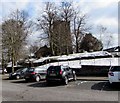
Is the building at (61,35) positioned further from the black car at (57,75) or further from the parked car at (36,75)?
the black car at (57,75)

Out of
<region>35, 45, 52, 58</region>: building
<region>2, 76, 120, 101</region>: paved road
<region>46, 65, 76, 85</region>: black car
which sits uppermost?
<region>35, 45, 52, 58</region>: building

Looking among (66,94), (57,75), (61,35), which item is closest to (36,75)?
(57,75)

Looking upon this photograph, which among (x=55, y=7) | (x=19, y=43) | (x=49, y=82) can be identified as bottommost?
(x=49, y=82)

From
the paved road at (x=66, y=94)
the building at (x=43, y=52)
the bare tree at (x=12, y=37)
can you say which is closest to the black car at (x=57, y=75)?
the paved road at (x=66, y=94)

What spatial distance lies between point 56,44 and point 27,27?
7.00 m

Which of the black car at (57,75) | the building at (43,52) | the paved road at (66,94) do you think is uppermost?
the building at (43,52)

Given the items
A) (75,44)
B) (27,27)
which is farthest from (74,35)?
(27,27)

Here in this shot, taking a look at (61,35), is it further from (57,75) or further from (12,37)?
(57,75)

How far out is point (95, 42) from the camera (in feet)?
284

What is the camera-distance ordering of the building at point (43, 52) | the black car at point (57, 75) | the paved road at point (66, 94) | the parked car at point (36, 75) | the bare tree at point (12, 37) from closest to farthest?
the paved road at point (66, 94), the black car at point (57, 75), the parked car at point (36, 75), the bare tree at point (12, 37), the building at point (43, 52)

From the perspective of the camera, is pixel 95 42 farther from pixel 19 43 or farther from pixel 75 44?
pixel 19 43

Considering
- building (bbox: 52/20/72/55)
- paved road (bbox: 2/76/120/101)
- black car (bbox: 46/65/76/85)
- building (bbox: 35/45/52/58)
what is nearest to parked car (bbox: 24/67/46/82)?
black car (bbox: 46/65/76/85)

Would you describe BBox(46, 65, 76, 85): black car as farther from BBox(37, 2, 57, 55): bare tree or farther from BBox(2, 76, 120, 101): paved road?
BBox(37, 2, 57, 55): bare tree

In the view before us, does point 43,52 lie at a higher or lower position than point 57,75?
higher
